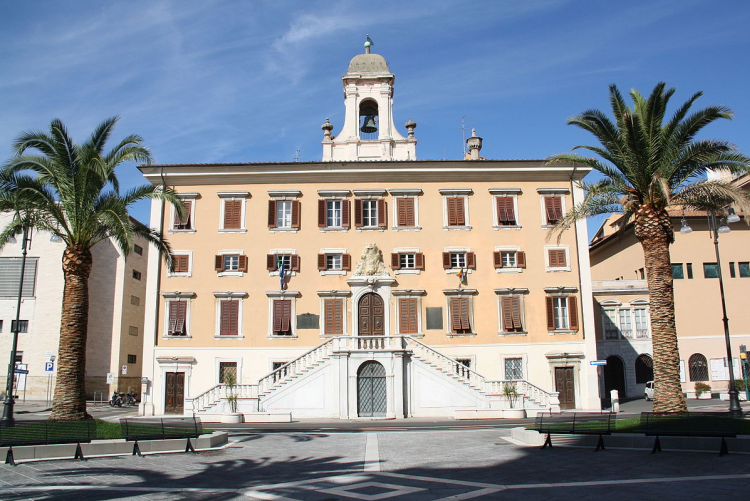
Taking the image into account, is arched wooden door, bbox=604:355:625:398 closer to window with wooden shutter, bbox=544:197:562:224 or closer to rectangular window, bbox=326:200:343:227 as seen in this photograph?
window with wooden shutter, bbox=544:197:562:224

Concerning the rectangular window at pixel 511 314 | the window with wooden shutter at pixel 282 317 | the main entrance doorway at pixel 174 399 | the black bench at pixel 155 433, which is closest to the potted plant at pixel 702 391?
the rectangular window at pixel 511 314

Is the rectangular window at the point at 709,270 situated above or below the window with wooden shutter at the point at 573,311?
above

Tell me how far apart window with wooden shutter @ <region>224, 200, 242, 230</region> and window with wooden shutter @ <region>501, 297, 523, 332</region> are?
15174 millimetres

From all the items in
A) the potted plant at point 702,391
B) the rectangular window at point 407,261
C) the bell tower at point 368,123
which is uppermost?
the bell tower at point 368,123

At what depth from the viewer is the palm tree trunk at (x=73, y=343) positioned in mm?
20766

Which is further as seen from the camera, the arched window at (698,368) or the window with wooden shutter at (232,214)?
the arched window at (698,368)

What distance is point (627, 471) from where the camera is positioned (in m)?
13.3

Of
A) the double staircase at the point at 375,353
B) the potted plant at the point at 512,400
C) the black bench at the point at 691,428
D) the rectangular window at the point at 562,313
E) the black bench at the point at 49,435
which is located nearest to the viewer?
the black bench at the point at 691,428

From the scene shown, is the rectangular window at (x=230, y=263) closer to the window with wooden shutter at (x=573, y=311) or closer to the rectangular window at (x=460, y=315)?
the rectangular window at (x=460, y=315)

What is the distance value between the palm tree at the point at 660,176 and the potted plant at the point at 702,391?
23025 millimetres

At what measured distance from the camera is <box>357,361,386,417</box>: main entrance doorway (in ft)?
103

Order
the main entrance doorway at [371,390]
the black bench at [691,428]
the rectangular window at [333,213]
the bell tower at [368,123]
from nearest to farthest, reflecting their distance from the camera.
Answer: the black bench at [691,428] < the main entrance doorway at [371,390] < the rectangular window at [333,213] < the bell tower at [368,123]

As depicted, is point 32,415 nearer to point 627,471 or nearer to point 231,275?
point 231,275

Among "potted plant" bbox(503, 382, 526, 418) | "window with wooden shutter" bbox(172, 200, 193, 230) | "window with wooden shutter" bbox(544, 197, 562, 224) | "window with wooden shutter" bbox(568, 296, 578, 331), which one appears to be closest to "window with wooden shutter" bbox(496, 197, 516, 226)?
"window with wooden shutter" bbox(544, 197, 562, 224)
